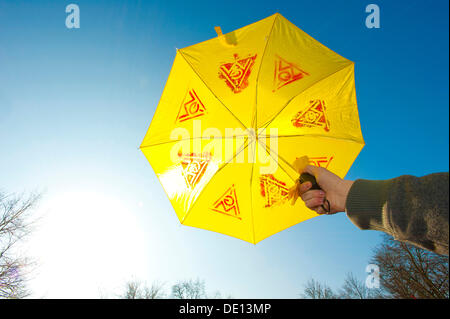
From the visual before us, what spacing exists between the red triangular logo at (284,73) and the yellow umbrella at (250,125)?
0.05 feet

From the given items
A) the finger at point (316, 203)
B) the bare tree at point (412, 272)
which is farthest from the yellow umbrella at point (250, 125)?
the bare tree at point (412, 272)

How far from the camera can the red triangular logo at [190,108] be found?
3.69 meters

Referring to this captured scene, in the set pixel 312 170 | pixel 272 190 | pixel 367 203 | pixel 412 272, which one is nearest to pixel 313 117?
pixel 272 190

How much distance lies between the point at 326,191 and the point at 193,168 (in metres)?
2.30

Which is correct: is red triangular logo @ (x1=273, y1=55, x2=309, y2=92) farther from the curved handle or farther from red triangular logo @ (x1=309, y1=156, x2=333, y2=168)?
the curved handle

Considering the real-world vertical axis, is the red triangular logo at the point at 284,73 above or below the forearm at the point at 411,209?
above

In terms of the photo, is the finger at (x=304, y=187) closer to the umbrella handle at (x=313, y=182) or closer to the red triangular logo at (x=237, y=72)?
the umbrella handle at (x=313, y=182)

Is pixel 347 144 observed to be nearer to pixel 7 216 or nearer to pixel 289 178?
pixel 289 178

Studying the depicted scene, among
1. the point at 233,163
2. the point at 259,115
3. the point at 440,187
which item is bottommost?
the point at 440,187
